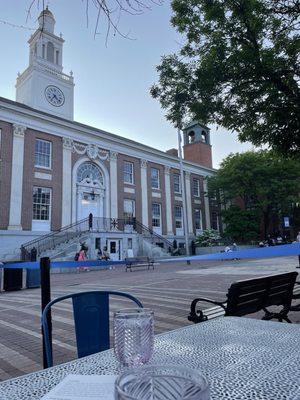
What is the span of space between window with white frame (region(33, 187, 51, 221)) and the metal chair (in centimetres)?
2360

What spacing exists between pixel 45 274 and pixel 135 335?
2.04 meters

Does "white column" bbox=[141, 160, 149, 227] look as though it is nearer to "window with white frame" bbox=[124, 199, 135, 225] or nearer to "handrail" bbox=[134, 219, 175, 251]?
"handrail" bbox=[134, 219, 175, 251]

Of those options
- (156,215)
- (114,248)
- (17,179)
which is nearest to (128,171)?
(156,215)

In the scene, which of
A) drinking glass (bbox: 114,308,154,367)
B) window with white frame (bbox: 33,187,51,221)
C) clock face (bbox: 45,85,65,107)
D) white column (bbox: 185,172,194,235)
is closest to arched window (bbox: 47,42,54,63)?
clock face (bbox: 45,85,65,107)

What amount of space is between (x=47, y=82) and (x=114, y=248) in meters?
19.0

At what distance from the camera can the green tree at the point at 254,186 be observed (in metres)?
35.2

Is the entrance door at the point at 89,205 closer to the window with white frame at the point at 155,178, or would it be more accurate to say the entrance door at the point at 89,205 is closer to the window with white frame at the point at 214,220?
the window with white frame at the point at 155,178

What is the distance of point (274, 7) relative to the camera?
774cm

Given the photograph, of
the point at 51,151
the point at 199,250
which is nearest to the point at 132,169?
the point at 51,151

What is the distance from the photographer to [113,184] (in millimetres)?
30844

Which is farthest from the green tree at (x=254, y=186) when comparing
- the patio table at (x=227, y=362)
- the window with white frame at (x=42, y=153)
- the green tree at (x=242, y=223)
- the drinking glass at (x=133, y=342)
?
the drinking glass at (x=133, y=342)

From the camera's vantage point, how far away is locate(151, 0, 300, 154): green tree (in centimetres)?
762

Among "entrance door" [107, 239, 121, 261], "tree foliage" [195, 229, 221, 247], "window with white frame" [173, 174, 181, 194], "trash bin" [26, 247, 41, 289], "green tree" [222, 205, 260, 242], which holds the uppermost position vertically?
"window with white frame" [173, 174, 181, 194]

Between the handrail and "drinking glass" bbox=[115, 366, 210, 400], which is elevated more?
the handrail
